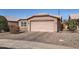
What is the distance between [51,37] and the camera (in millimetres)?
3809

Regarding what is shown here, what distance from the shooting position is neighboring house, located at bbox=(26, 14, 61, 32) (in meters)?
3.83

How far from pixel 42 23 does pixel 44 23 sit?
3 cm

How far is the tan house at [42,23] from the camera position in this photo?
383 cm

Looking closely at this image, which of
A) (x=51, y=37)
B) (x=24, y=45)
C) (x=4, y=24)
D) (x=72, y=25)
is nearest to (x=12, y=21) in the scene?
(x=4, y=24)

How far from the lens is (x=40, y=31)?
151 inches

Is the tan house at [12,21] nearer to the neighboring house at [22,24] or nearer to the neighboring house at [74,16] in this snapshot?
the neighboring house at [22,24]

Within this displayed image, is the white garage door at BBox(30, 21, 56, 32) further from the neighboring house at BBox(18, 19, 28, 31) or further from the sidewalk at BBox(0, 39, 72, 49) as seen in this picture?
the sidewalk at BBox(0, 39, 72, 49)

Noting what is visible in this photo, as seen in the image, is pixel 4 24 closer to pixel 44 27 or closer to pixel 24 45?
pixel 24 45

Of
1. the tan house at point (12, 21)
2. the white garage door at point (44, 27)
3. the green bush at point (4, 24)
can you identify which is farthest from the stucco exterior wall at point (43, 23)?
the green bush at point (4, 24)
